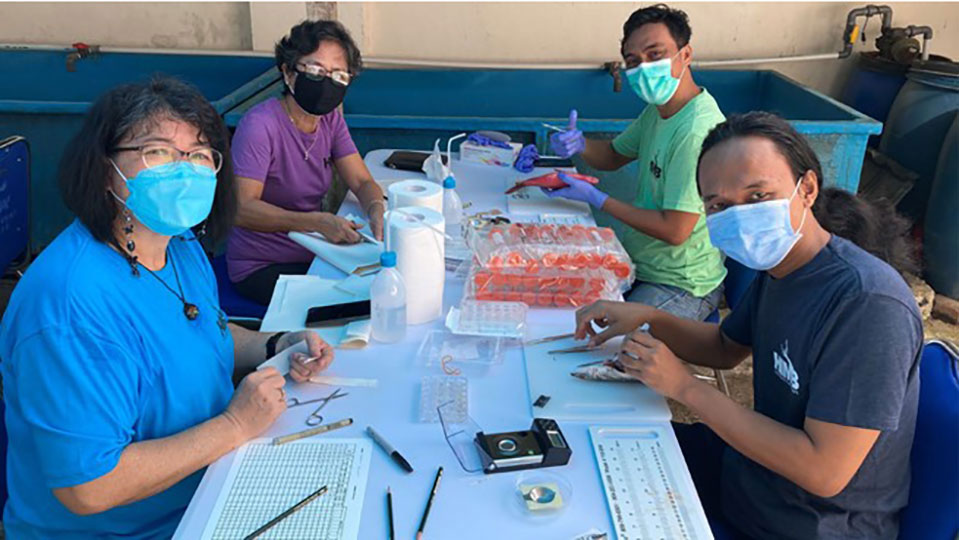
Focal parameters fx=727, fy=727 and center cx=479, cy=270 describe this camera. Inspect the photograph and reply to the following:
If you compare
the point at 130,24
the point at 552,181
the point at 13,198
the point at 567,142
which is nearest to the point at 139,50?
the point at 130,24

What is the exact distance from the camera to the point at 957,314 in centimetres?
347

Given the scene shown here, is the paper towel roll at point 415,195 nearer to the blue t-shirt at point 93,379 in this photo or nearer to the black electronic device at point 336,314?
the black electronic device at point 336,314

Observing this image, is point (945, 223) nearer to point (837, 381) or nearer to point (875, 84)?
point (875, 84)

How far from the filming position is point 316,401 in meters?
1.30

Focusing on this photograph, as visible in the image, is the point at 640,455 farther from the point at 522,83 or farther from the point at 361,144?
the point at 522,83

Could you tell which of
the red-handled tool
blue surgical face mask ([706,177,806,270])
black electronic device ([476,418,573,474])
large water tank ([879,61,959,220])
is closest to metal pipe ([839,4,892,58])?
large water tank ([879,61,959,220])

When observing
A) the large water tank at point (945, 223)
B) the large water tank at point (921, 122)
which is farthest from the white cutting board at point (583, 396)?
the large water tank at point (921, 122)

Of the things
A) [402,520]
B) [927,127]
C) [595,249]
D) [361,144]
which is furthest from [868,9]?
[402,520]

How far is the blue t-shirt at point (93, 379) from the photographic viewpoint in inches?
39.7

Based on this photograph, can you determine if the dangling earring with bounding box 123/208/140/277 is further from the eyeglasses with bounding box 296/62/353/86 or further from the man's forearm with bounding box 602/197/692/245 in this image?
the man's forearm with bounding box 602/197/692/245

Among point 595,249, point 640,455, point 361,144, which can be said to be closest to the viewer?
point 640,455

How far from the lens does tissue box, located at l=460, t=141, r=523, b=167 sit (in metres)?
2.78

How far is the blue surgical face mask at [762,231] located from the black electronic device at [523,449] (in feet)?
1.54

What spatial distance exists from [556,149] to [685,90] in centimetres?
53
